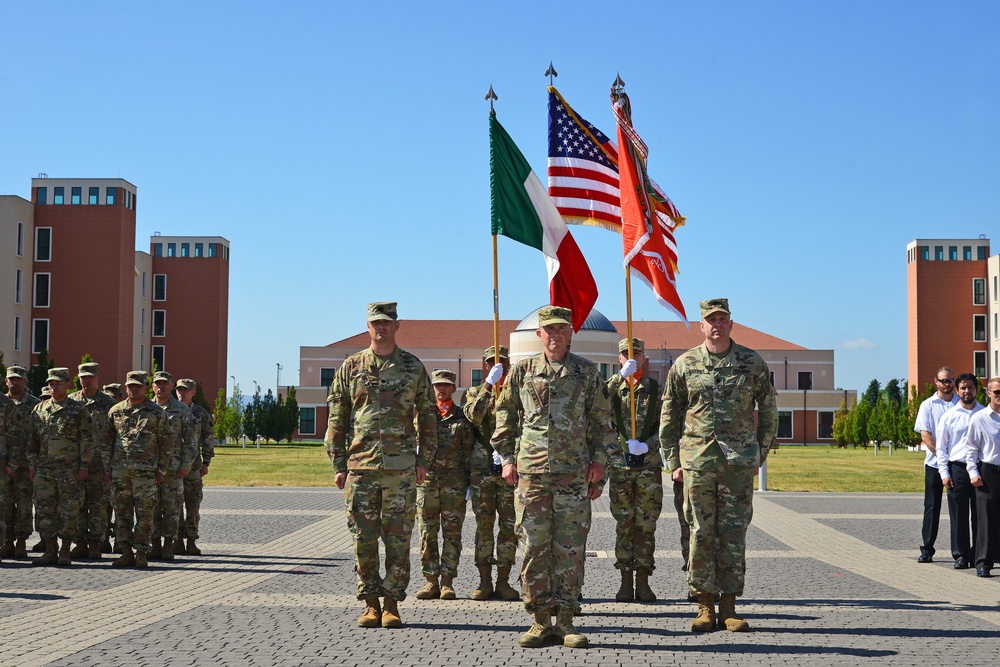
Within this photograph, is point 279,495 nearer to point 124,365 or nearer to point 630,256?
point 630,256

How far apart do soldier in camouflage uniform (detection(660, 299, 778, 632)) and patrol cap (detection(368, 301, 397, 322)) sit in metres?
2.15

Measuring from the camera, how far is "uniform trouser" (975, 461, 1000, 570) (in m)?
11.5

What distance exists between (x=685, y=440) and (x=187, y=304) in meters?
91.4

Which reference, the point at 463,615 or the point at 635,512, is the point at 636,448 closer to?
the point at 635,512

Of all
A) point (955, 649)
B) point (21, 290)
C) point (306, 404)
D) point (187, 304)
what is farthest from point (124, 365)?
point (955, 649)

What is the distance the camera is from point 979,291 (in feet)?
301

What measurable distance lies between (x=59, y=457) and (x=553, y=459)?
7.27 meters

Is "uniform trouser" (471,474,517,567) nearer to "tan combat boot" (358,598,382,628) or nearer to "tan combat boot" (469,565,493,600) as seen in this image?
"tan combat boot" (469,565,493,600)

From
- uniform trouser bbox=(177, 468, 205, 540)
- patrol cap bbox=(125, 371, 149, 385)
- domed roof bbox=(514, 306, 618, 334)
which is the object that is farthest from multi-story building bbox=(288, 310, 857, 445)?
patrol cap bbox=(125, 371, 149, 385)

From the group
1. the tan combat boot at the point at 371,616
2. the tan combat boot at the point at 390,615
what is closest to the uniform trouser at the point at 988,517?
the tan combat boot at the point at 390,615

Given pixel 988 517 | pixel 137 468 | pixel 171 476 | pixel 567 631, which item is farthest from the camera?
pixel 171 476

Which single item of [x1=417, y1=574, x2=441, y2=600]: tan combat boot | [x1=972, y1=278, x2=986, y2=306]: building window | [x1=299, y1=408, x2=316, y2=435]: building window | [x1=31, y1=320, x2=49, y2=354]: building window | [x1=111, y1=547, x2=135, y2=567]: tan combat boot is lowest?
[x1=299, y1=408, x2=316, y2=435]: building window

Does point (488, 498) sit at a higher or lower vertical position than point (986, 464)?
lower

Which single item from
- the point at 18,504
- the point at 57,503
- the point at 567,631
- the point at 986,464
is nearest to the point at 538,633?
the point at 567,631
